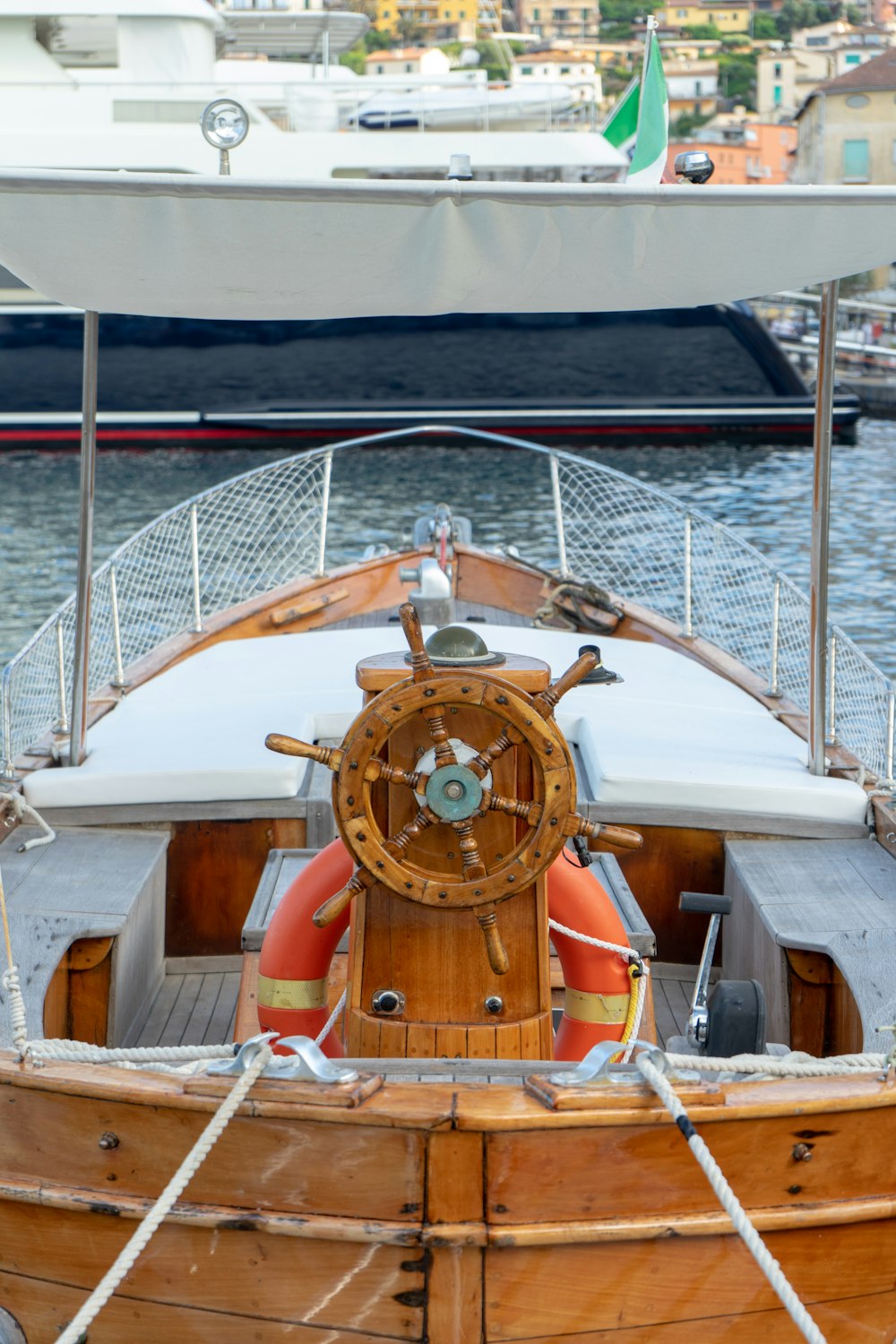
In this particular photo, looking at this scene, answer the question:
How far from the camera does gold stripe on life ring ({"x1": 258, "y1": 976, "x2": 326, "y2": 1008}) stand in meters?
3.56

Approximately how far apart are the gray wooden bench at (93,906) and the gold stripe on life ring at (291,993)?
0.60 metres

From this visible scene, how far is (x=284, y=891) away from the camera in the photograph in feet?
14.9

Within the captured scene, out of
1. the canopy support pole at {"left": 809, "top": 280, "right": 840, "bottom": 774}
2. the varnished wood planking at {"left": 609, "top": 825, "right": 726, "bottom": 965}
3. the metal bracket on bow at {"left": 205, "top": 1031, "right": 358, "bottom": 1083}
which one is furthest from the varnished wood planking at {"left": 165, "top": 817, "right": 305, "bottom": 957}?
the metal bracket on bow at {"left": 205, "top": 1031, "right": 358, "bottom": 1083}

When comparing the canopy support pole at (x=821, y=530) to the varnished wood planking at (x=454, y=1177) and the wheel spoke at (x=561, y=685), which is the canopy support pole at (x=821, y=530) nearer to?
the wheel spoke at (x=561, y=685)

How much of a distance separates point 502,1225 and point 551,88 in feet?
96.5

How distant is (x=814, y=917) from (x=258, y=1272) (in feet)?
6.96

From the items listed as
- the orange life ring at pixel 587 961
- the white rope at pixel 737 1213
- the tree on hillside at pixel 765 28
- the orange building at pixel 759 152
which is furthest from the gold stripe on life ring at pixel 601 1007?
the tree on hillside at pixel 765 28

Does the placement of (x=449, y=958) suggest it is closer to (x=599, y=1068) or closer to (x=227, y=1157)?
(x=599, y=1068)

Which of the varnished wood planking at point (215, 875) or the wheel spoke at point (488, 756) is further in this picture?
the varnished wood planking at point (215, 875)

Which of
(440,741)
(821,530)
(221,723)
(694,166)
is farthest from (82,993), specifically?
(694,166)

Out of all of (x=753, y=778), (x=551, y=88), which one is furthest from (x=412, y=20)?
(x=753, y=778)

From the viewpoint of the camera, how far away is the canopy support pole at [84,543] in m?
4.88

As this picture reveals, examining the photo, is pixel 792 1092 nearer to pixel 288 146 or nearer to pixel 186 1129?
pixel 186 1129

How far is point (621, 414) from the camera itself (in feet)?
85.0
